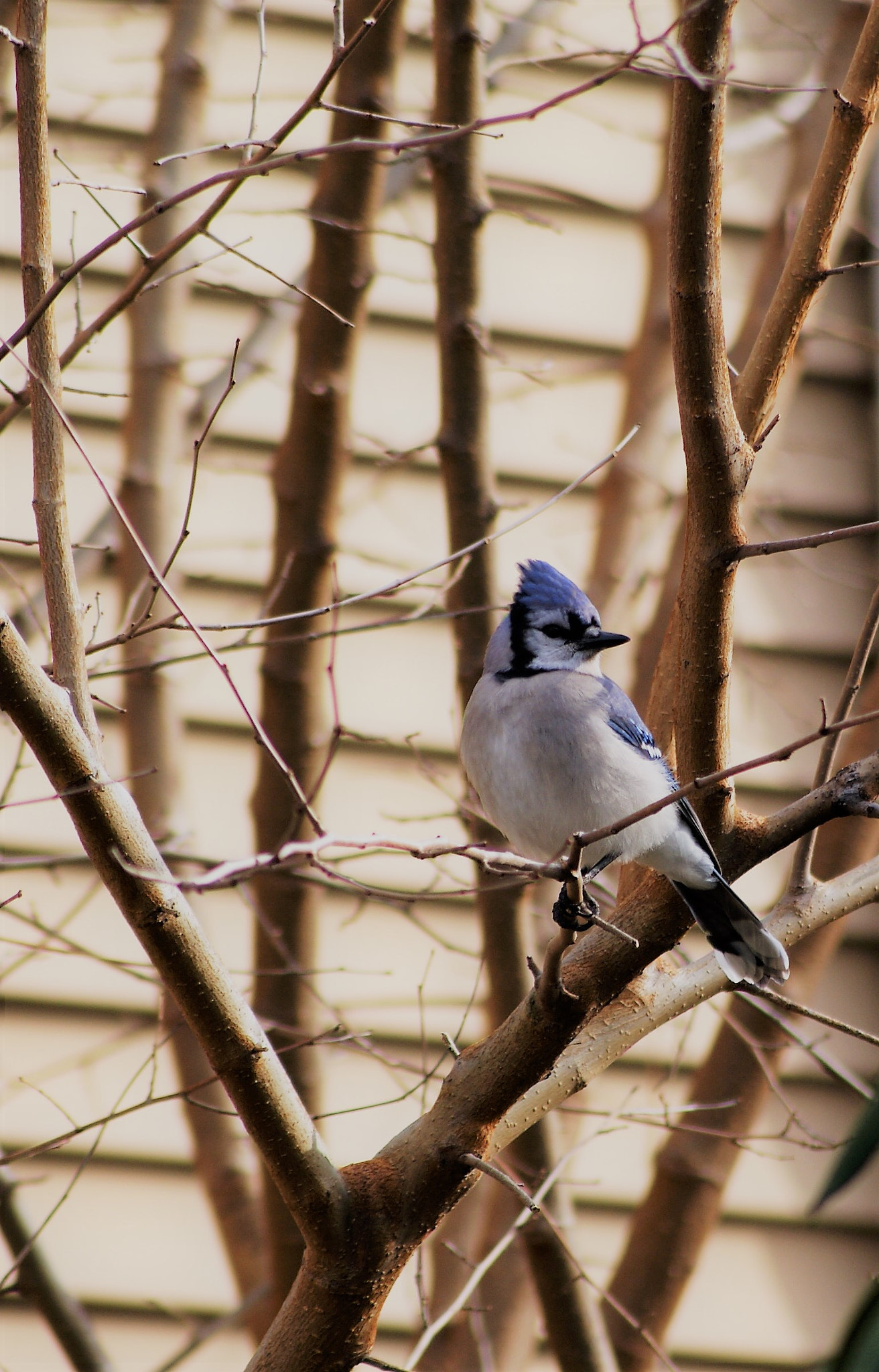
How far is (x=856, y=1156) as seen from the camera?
1.08m

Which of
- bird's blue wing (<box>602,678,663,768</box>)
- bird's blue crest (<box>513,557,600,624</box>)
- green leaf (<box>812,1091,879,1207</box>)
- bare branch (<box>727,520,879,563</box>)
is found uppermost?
bird's blue crest (<box>513,557,600,624</box>)

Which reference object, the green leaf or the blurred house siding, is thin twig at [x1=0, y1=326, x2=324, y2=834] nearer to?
the green leaf

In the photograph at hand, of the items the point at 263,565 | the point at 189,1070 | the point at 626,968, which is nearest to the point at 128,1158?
the point at 189,1070

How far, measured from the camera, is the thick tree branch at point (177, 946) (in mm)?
1647

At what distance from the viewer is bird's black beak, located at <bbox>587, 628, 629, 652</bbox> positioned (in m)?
2.89

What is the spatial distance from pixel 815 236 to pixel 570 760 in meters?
1.12

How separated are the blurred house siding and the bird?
3.29 ft

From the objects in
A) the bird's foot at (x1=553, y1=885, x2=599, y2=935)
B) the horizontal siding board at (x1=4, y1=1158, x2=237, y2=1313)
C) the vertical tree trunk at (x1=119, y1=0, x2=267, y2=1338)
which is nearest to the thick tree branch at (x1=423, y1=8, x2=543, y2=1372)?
the bird's foot at (x1=553, y1=885, x2=599, y2=935)

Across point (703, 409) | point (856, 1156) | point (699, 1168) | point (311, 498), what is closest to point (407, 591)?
point (311, 498)

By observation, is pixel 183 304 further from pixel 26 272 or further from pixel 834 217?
pixel 834 217

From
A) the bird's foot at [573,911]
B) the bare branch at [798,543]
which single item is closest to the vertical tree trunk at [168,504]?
the bird's foot at [573,911]

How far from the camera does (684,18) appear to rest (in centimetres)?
157

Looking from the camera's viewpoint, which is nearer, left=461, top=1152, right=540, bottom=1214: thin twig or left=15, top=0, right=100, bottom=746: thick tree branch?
left=461, top=1152, right=540, bottom=1214: thin twig

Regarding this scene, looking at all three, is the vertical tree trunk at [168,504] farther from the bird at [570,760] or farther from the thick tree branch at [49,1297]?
the bird at [570,760]
